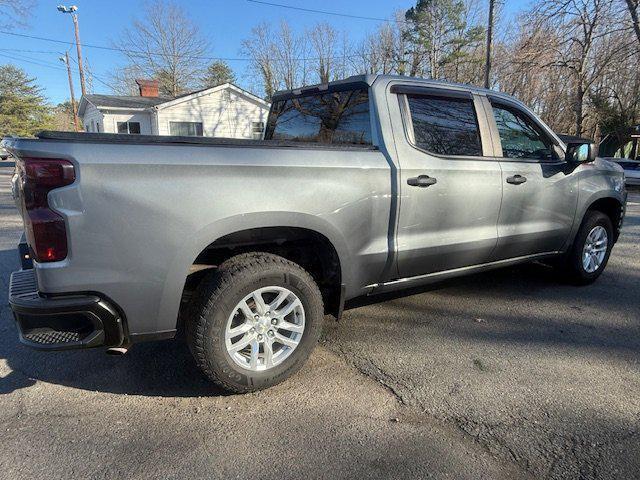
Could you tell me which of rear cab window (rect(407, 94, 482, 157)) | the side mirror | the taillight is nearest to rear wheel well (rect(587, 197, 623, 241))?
the side mirror

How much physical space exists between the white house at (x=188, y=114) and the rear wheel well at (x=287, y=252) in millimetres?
21229

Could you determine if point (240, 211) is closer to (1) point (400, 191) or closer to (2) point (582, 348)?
(1) point (400, 191)

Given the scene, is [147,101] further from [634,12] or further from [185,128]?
[634,12]

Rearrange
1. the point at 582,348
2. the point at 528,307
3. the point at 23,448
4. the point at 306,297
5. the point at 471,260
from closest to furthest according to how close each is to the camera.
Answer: the point at 23,448
the point at 306,297
the point at 582,348
the point at 471,260
the point at 528,307

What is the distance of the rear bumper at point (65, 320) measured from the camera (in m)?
2.10

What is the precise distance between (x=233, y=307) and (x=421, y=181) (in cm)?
153

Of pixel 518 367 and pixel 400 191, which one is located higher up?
pixel 400 191

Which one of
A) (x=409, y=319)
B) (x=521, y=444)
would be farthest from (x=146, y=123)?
(x=521, y=444)

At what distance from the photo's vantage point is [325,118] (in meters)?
3.54

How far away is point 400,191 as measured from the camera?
2.98m

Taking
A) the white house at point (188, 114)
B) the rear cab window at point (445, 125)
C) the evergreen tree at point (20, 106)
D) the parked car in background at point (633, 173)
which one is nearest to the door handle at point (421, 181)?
the rear cab window at point (445, 125)

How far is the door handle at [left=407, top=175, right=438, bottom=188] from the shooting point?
3027 mm

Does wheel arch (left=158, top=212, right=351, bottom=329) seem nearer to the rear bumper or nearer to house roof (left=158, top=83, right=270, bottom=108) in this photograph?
the rear bumper

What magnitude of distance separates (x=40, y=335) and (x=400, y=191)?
2.21 m
